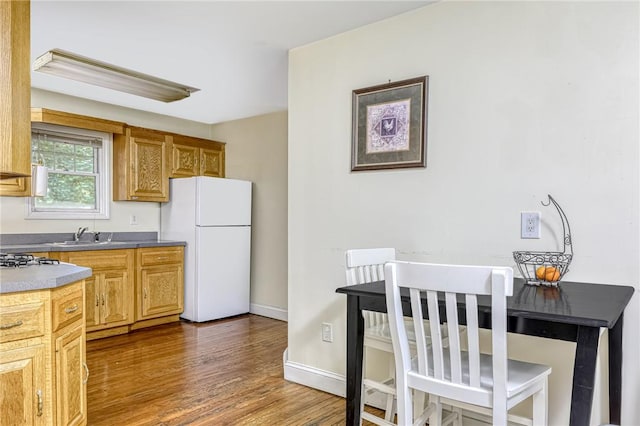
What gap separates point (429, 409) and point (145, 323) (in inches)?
135

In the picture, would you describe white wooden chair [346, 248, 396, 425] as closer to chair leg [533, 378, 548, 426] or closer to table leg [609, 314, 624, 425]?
chair leg [533, 378, 548, 426]

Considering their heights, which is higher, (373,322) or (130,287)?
(373,322)

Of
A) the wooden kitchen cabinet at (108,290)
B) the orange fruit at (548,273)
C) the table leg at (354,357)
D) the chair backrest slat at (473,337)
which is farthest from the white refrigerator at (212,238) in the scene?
the chair backrest slat at (473,337)

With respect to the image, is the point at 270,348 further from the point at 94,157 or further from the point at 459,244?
the point at 94,157

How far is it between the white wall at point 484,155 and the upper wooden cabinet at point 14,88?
63.4 inches

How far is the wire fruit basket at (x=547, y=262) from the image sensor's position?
6.15 ft

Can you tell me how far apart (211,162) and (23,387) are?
391 centimetres

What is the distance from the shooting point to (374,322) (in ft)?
7.55

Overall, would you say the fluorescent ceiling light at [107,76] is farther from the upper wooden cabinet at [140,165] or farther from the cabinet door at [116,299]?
the cabinet door at [116,299]

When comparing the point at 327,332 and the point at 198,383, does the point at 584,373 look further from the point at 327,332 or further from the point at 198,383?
the point at 198,383

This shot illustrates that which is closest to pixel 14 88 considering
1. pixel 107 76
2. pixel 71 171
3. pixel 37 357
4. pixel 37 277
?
pixel 37 277

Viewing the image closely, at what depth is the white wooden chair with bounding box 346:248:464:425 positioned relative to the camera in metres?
2.04

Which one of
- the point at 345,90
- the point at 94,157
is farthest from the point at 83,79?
the point at 345,90

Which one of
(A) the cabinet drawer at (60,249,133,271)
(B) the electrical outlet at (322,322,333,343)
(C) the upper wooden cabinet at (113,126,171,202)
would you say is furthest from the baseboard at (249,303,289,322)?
(B) the electrical outlet at (322,322,333,343)
